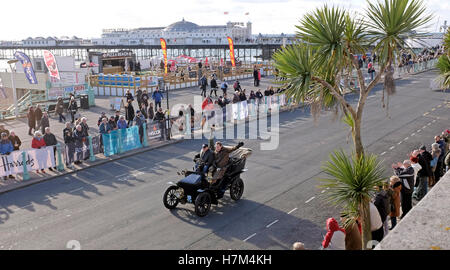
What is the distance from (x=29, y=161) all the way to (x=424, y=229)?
13.5 metres

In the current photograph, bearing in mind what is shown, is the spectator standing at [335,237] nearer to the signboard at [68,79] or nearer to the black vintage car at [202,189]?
the black vintage car at [202,189]

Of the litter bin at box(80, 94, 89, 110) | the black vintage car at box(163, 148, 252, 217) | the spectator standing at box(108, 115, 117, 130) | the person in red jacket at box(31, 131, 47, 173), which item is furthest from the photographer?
the litter bin at box(80, 94, 89, 110)

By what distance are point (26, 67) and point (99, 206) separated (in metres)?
19.8

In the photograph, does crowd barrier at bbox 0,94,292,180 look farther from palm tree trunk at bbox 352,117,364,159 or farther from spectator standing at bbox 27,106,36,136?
palm tree trunk at bbox 352,117,364,159

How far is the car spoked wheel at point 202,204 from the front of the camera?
35.3ft

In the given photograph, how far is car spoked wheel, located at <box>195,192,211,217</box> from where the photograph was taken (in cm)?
1075

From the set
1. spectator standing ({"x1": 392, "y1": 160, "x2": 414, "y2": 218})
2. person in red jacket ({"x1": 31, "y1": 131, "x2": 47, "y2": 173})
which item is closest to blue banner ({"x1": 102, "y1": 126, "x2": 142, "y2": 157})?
person in red jacket ({"x1": 31, "y1": 131, "x2": 47, "y2": 173})

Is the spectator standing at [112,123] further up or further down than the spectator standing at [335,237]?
further up

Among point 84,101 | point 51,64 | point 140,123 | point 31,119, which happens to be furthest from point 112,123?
point 51,64

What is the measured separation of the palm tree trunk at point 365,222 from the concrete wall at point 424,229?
212cm

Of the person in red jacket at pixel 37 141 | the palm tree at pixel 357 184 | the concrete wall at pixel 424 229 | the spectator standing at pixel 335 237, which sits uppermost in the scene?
the concrete wall at pixel 424 229

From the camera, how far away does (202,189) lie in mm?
11047

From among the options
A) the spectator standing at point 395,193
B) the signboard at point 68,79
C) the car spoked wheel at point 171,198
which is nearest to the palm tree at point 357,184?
the spectator standing at point 395,193
